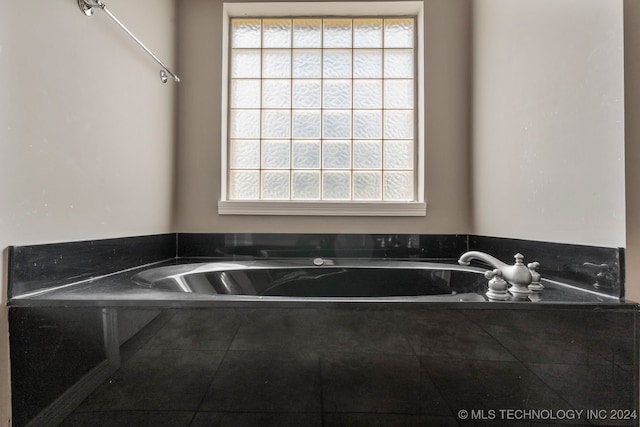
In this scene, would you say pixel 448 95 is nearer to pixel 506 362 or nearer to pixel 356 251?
pixel 356 251

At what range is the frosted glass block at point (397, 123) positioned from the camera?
213 cm

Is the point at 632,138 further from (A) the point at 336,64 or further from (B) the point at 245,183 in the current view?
(B) the point at 245,183

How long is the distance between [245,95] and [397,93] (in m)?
0.97

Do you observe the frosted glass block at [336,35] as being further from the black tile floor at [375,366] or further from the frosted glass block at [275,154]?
the black tile floor at [375,366]

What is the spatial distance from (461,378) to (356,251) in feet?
3.74

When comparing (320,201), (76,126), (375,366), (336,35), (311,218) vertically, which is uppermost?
(336,35)

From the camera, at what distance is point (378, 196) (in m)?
2.13

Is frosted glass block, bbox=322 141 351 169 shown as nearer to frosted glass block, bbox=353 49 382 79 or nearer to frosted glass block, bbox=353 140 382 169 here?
frosted glass block, bbox=353 140 382 169

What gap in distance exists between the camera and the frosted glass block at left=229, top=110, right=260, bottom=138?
2145 mm

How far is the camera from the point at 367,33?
216cm

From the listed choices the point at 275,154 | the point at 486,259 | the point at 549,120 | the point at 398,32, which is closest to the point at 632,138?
the point at 549,120

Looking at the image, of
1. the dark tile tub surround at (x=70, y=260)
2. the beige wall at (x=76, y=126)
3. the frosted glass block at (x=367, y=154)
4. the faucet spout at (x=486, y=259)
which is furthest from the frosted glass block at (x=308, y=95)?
the faucet spout at (x=486, y=259)

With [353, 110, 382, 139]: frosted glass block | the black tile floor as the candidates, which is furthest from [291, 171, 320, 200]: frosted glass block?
the black tile floor

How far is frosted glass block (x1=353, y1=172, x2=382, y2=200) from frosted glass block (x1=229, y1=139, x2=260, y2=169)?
638 mm
